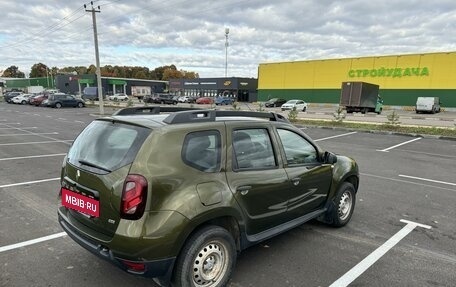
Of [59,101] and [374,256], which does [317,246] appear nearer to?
[374,256]

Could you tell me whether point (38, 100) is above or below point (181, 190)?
below

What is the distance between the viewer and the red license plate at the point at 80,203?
2.98m

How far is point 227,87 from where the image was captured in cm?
7038

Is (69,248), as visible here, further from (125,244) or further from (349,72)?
(349,72)

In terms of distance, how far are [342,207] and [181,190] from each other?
2.86 metres

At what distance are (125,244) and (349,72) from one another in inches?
1968

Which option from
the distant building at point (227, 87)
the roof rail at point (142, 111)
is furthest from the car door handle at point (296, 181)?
the distant building at point (227, 87)

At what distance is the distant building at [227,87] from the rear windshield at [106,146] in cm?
6619

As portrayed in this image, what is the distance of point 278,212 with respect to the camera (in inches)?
145

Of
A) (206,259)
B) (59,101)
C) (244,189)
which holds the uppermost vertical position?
(244,189)

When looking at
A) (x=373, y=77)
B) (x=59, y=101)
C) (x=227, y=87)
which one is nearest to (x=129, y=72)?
(x=227, y=87)

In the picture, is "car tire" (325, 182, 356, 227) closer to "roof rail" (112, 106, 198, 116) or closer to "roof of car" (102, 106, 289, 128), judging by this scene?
"roof of car" (102, 106, 289, 128)

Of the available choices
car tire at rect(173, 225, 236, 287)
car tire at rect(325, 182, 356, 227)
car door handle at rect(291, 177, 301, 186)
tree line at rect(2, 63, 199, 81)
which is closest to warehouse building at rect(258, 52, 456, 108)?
car tire at rect(325, 182, 356, 227)

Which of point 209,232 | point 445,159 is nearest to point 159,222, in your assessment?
point 209,232
